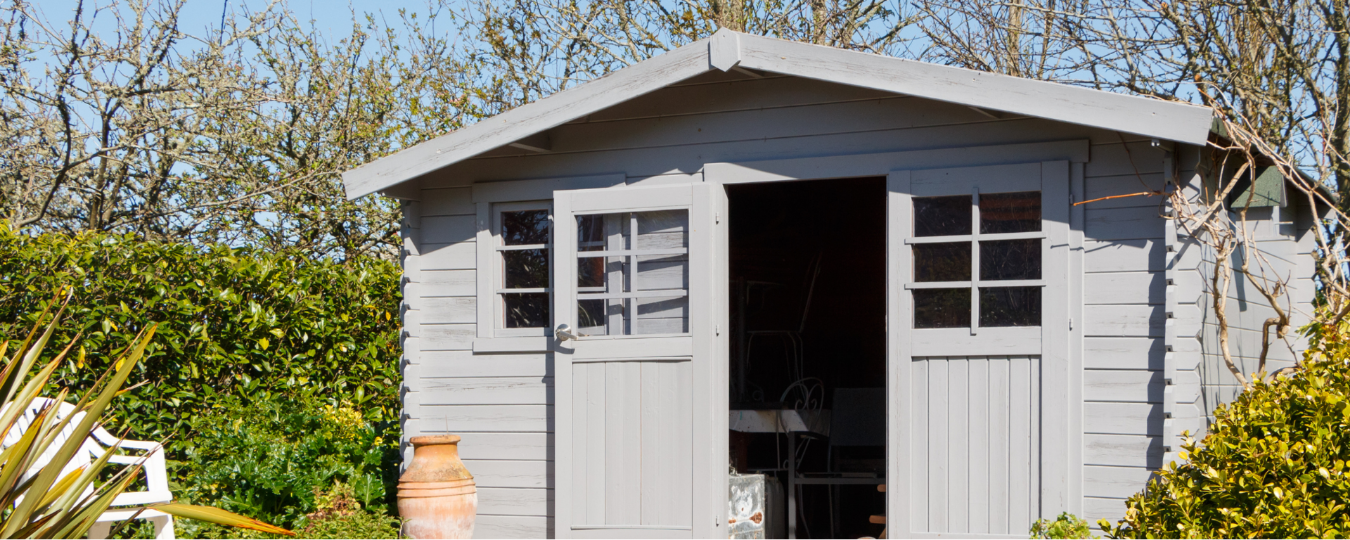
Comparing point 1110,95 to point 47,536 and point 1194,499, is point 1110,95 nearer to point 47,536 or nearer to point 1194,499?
point 1194,499

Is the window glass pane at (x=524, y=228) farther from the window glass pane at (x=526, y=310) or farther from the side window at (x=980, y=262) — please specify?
the side window at (x=980, y=262)

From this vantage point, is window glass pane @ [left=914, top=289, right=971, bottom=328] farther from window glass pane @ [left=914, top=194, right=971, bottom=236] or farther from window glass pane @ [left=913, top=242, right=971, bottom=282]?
window glass pane @ [left=914, top=194, right=971, bottom=236]

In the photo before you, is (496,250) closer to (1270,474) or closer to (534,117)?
(534,117)

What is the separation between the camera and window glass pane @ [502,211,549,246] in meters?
5.83

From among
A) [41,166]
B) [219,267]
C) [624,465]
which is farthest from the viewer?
[41,166]

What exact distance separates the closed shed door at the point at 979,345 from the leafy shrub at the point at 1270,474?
2.30 feet

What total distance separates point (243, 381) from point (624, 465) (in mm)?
3259

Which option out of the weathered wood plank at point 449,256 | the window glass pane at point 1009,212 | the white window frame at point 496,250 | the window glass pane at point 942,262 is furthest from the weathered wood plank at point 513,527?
the window glass pane at point 1009,212

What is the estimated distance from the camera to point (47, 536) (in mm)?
2992

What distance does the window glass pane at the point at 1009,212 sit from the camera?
4859 millimetres

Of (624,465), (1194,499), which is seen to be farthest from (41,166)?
(1194,499)

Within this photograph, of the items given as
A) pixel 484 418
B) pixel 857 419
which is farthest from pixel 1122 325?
Result: pixel 484 418

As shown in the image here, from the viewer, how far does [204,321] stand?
7383 millimetres

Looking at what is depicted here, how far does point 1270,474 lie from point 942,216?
1.73 m
